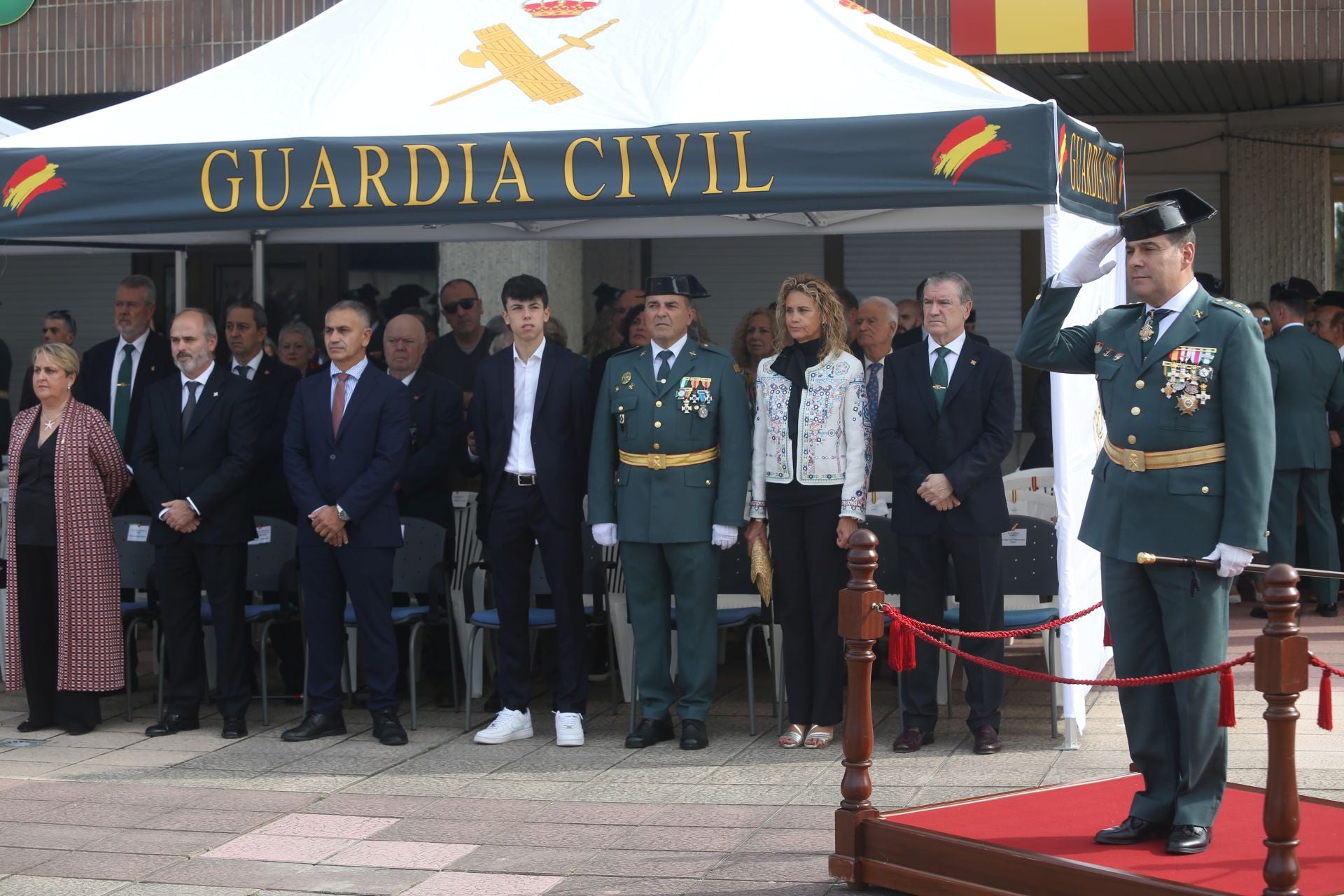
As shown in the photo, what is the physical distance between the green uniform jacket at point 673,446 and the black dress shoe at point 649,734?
750mm

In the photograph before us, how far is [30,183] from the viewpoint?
277 inches

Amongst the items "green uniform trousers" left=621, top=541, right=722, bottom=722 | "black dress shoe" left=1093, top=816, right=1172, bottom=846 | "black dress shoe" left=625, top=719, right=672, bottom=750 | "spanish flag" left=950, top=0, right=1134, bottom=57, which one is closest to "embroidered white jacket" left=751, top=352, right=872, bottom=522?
"green uniform trousers" left=621, top=541, right=722, bottom=722

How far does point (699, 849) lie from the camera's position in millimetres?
5285

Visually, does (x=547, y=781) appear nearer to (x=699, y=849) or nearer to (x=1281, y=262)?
(x=699, y=849)

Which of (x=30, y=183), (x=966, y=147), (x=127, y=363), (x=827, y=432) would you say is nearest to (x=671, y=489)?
(x=827, y=432)

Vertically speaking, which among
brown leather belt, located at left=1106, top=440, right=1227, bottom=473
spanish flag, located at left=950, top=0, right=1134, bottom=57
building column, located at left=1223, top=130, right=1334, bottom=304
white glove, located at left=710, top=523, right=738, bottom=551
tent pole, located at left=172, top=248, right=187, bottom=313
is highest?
spanish flag, located at left=950, top=0, right=1134, bottom=57

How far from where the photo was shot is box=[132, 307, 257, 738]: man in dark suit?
7141mm

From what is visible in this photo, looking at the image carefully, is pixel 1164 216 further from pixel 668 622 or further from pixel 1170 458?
pixel 668 622

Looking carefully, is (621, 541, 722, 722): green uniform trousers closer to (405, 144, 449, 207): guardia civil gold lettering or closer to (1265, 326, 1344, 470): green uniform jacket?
(405, 144, 449, 207): guardia civil gold lettering

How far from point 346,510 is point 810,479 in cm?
188

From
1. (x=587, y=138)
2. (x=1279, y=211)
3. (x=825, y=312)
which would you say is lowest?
(x=825, y=312)

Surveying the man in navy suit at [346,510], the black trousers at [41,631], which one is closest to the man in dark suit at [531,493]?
the man in navy suit at [346,510]

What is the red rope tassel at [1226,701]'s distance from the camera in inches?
170

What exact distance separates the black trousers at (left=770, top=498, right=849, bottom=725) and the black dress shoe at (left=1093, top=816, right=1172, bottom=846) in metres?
2.07
